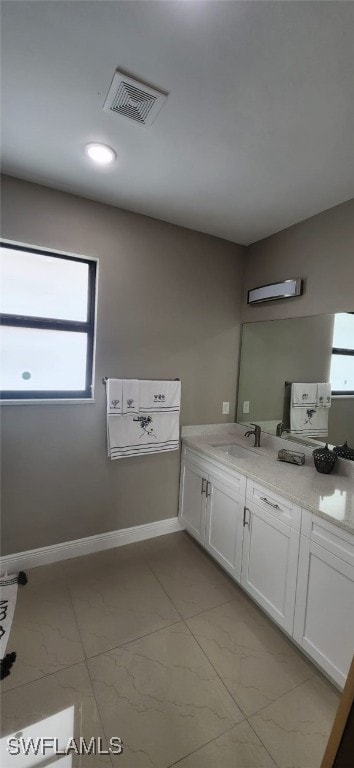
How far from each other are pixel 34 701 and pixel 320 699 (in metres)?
1.26

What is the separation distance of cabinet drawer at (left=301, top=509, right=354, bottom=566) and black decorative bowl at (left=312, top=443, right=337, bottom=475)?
48 cm

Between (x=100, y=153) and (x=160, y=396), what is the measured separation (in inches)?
61.2

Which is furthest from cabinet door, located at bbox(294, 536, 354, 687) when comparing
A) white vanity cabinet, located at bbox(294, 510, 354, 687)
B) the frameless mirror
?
the frameless mirror

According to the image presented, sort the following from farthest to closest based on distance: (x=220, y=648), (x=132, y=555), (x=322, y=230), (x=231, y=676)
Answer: (x=132, y=555) → (x=322, y=230) → (x=220, y=648) → (x=231, y=676)

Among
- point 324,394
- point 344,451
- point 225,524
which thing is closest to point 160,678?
point 225,524

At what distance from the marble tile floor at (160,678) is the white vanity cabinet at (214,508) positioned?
229 millimetres

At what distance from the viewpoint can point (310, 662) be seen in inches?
61.0

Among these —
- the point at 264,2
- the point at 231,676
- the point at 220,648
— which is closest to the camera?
the point at 264,2

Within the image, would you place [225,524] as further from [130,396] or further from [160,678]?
[130,396]

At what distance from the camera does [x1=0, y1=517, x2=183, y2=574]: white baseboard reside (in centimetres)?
207

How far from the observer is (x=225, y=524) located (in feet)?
6.87

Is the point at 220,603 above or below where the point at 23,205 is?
below

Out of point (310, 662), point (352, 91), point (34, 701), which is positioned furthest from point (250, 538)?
point (352, 91)

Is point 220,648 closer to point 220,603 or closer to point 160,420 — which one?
point 220,603
